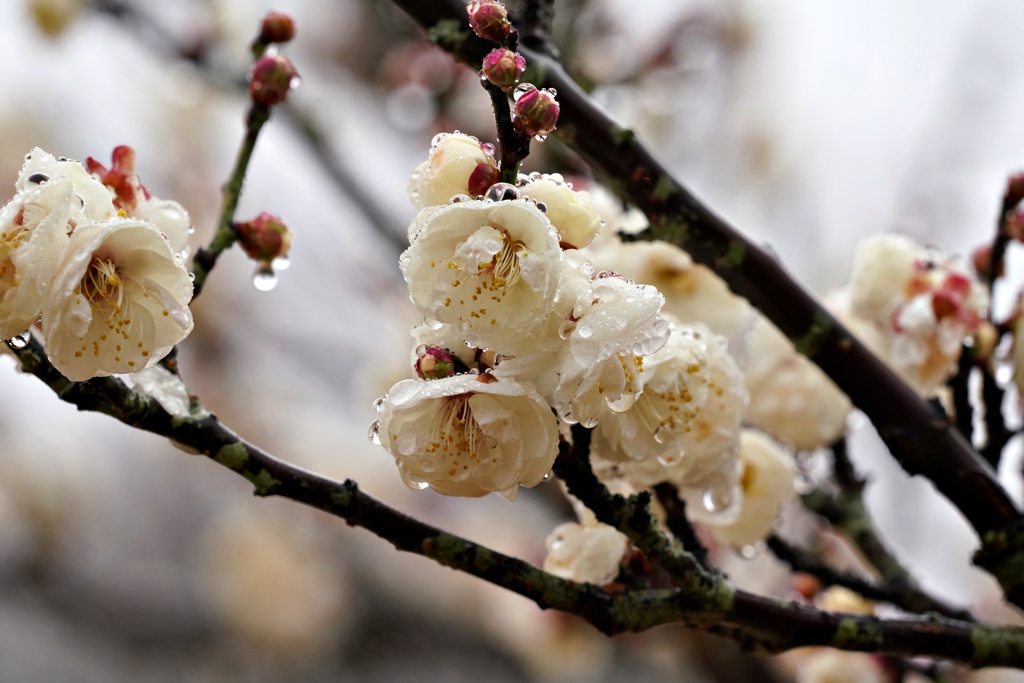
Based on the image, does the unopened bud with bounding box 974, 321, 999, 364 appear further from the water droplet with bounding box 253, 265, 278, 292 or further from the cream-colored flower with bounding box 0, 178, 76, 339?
the cream-colored flower with bounding box 0, 178, 76, 339

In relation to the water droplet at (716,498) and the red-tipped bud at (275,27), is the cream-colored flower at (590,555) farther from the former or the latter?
the red-tipped bud at (275,27)

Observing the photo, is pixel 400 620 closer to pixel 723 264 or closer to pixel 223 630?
pixel 223 630

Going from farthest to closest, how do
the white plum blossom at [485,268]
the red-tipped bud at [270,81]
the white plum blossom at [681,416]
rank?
the red-tipped bud at [270,81] → the white plum blossom at [681,416] → the white plum blossom at [485,268]

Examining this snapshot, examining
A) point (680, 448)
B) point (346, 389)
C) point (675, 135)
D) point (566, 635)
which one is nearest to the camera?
point (680, 448)

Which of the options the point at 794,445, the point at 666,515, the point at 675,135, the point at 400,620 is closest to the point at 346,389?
the point at 400,620

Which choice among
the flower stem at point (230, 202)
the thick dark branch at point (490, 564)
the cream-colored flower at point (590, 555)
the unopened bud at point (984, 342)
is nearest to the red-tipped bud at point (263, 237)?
the flower stem at point (230, 202)
